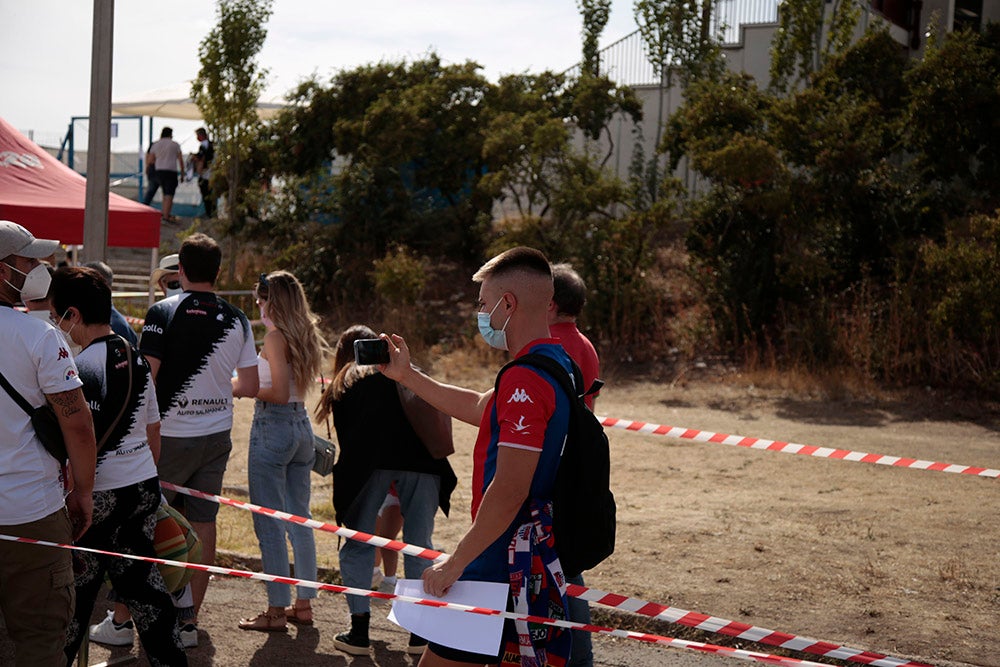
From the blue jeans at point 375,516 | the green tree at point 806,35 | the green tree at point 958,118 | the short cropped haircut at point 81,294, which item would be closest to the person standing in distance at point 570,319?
the blue jeans at point 375,516

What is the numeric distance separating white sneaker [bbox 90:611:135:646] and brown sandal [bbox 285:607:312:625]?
823 millimetres

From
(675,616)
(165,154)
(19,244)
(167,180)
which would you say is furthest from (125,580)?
(167,180)

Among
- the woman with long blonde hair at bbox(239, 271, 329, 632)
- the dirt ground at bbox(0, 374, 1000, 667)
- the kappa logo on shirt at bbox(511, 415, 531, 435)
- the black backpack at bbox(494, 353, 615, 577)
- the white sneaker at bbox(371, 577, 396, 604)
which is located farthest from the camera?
the white sneaker at bbox(371, 577, 396, 604)

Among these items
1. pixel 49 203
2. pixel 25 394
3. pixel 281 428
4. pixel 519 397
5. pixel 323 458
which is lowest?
pixel 323 458

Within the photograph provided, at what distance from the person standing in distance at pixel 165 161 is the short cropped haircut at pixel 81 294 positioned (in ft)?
63.2

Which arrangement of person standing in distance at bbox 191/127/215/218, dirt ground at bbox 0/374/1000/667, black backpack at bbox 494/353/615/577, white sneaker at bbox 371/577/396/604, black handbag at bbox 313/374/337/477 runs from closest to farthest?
1. black backpack at bbox 494/353/615/577
2. dirt ground at bbox 0/374/1000/667
3. black handbag at bbox 313/374/337/477
4. white sneaker at bbox 371/577/396/604
5. person standing in distance at bbox 191/127/215/218

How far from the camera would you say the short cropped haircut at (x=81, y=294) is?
4406 millimetres

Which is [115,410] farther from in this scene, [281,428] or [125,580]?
[281,428]

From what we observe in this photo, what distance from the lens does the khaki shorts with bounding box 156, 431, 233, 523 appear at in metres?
5.38

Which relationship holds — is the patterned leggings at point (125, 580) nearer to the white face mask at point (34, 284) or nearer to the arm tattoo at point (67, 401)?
the arm tattoo at point (67, 401)

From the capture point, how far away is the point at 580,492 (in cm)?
341

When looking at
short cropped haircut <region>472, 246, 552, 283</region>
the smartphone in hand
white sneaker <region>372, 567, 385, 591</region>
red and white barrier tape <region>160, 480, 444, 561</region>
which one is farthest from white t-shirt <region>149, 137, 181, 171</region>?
short cropped haircut <region>472, 246, 552, 283</region>

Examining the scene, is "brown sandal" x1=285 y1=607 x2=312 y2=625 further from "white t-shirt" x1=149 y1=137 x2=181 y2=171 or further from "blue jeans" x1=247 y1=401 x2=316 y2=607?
"white t-shirt" x1=149 y1=137 x2=181 y2=171

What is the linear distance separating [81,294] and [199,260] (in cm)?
100
